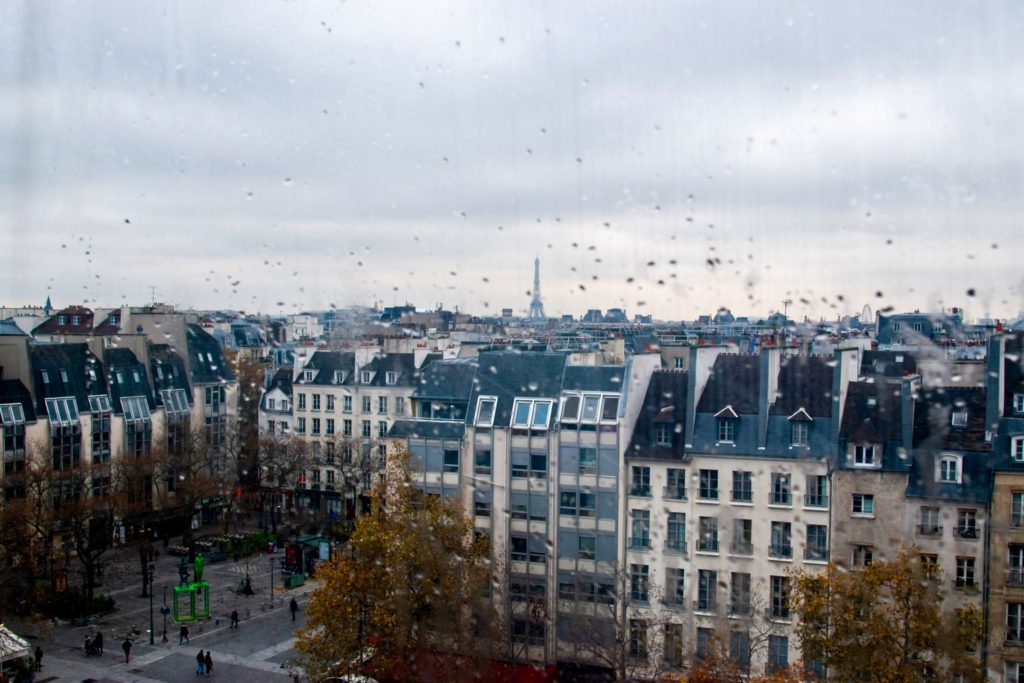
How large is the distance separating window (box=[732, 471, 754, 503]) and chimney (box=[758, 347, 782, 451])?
0.35 metres

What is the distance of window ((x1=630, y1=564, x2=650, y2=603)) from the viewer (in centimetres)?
991

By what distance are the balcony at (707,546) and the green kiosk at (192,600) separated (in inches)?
279

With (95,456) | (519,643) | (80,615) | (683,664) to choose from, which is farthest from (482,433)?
(95,456)

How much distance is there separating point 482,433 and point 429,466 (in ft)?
2.69

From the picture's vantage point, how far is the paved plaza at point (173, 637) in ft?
35.9

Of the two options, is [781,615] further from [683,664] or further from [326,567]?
[326,567]

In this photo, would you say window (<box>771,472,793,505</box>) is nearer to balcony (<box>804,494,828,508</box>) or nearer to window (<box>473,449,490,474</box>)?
balcony (<box>804,494,828,508</box>)

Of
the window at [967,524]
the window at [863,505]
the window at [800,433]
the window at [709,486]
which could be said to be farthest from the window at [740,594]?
the window at [967,524]

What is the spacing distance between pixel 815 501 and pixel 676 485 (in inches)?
57.6

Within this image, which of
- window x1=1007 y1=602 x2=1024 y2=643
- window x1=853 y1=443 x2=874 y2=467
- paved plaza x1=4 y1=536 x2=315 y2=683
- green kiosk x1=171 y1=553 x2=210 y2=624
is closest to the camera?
window x1=1007 y1=602 x2=1024 y2=643

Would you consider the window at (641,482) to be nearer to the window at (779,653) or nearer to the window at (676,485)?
the window at (676,485)

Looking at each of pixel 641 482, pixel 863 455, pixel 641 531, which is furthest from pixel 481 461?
pixel 863 455

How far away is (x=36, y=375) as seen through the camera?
52.4ft

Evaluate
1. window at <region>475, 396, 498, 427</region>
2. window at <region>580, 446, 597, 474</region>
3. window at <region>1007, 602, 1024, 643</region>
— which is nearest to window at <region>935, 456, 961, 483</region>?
window at <region>1007, 602, 1024, 643</region>
